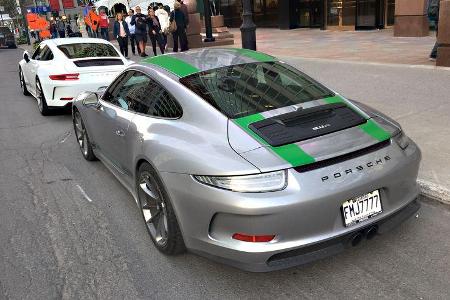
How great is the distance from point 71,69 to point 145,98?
465 cm

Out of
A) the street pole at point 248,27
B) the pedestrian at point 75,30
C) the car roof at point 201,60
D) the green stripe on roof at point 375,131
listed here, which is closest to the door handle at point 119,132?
the car roof at point 201,60

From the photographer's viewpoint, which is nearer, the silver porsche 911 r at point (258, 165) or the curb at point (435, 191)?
the silver porsche 911 r at point (258, 165)

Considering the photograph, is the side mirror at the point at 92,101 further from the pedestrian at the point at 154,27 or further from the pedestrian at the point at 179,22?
the pedestrian at the point at 154,27

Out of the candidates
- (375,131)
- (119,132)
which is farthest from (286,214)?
(119,132)

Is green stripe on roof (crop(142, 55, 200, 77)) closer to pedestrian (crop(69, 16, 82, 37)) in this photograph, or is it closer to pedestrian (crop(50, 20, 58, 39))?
pedestrian (crop(69, 16, 82, 37))

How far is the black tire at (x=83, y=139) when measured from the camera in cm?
567

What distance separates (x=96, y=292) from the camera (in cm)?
313

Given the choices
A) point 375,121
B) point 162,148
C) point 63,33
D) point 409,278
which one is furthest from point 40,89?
point 63,33

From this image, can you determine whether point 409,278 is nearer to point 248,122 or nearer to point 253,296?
point 253,296

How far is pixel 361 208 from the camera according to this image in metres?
2.90

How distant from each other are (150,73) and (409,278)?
2556mm

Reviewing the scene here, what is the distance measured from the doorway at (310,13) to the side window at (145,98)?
708 inches

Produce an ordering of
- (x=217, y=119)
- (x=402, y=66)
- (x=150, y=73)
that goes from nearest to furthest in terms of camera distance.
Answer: (x=217, y=119)
(x=150, y=73)
(x=402, y=66)

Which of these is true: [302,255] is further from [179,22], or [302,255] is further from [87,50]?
[179,22]
